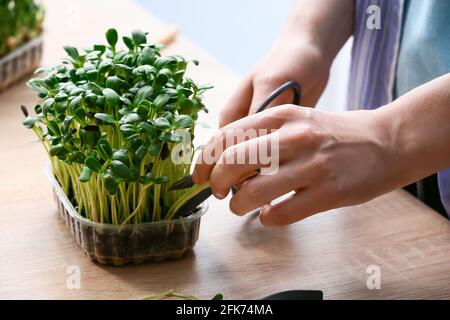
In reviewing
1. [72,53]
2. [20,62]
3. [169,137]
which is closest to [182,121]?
[169,137]

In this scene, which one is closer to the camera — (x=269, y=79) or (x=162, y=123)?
(x=162, y=123)

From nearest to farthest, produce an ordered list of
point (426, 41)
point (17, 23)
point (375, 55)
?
point (426, 41)
point (375, 55)
point (17, 23)

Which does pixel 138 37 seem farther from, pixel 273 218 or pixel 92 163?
pixel 273 218

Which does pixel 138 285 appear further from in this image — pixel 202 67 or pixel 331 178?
pixel 202 67

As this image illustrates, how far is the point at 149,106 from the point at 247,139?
125 millimetres

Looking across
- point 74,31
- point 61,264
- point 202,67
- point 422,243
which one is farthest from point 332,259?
point 74,31

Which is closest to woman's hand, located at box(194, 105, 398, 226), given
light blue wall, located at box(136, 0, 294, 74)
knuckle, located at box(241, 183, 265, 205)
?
knuckle, located at box(241, 183, 265, 205)

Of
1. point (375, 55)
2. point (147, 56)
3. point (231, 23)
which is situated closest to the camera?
point (147, 56)

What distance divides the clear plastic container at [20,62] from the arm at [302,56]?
576mm

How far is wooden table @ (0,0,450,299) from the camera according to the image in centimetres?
92

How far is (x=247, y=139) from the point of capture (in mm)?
882

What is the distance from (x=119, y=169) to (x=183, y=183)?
0.11 m

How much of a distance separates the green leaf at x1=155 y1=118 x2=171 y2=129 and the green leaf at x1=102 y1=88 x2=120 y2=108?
0.20 ft

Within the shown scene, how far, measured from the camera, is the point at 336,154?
84 centimetres
